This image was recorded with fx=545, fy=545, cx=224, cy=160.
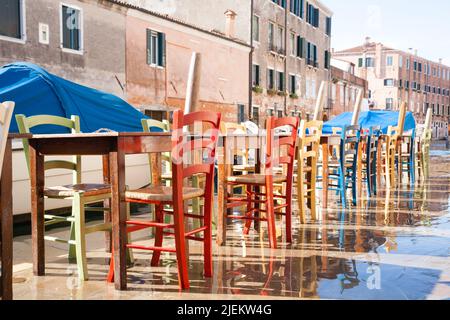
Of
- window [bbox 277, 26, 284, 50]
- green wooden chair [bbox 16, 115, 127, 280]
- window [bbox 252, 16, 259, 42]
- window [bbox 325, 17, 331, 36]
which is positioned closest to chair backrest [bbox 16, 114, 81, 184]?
green wooden chair [bbox 16, 115, 127, 280]

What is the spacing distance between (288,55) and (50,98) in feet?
69.5

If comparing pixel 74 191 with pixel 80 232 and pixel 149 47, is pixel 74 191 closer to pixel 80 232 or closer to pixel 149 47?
pixel 80 232

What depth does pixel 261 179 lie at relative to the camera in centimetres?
495

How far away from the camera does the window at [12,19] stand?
37.9 feet

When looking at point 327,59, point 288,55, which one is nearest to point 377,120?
point 288,55

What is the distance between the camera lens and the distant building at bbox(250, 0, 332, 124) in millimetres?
24156

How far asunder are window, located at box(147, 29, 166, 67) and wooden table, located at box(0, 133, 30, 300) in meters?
13.3

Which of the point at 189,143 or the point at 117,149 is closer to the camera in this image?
the point at 117,149

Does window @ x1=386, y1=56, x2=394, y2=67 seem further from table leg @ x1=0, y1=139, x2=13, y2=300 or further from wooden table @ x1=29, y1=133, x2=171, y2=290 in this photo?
table leg @ x1=0, y1=139, x2=13, y2=300

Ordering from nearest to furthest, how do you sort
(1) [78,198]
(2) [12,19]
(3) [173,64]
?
1. (1) [78,198]
2. (2) [12,19]
3. (3) [173,64]

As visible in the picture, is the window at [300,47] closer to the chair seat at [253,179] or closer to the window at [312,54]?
the window at [312,54]

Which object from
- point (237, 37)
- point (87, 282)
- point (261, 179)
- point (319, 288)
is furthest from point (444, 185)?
point (237, 37)

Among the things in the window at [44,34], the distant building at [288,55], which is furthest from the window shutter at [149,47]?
the distant building at [288,55]

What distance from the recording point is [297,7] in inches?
A: 1120
